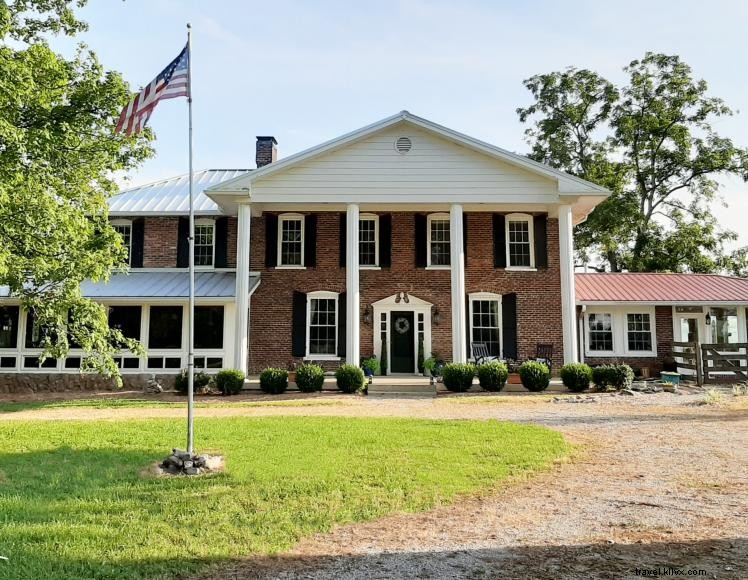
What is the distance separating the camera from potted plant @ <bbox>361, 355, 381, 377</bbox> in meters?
17.7

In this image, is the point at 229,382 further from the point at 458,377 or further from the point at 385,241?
the point at 385,241

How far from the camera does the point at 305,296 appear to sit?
62.3ft

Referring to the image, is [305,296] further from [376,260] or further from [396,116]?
[396,116]

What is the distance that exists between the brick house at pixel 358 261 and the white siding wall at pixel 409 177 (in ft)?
0.13

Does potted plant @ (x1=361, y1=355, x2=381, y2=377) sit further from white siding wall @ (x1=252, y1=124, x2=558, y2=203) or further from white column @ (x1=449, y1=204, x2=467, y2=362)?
white siding wall @ (x1=252, y1=124, x2=558, y2=203)

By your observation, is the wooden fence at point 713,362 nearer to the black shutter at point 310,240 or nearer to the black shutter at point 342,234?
the black shutter at point 342,234

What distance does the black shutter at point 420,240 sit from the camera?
62.8ft

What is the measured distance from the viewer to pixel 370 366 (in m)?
17.6

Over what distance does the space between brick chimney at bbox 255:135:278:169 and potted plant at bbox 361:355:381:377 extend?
9686 millimetres

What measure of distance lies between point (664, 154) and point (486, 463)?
29.6 meters

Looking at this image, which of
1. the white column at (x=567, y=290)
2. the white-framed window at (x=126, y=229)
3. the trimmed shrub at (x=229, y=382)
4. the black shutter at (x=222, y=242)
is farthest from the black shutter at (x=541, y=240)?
the white-framed window at (x=126, y=229)

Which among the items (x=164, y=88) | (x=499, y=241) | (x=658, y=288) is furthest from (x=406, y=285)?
(x=164, y=88)

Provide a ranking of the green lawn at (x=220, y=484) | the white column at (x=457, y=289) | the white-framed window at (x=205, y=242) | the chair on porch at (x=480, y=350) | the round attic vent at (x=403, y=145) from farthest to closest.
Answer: the white-framed window at (x=205, y=242) < the chair on porch at (x=480, y=350) < the round attic vent at (x=403, y=145) < the white column at (x=457, y=289) < the green lawn at (x=220, y=484)

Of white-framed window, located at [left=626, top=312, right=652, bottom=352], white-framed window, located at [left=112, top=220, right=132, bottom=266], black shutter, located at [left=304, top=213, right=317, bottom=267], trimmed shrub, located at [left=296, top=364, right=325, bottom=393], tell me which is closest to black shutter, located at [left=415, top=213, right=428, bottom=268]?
black shutter, located at [left=304, top=213, right=317, bottom=267]
